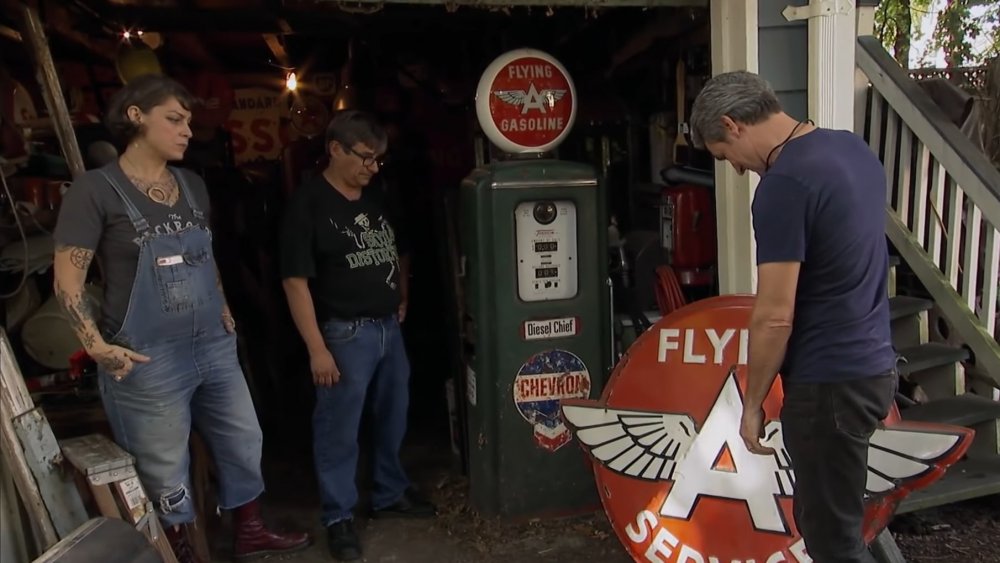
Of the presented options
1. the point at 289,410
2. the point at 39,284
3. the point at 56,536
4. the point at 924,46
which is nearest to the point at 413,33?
the point at 289,410

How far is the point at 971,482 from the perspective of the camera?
12.0 ft

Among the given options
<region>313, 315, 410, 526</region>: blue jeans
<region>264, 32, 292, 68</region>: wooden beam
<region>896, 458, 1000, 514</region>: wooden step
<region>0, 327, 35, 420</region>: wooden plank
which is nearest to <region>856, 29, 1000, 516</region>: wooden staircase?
<region>896, 458, 1000, 514</region>: wooden step

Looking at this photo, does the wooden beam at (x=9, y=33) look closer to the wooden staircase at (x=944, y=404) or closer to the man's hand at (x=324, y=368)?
the man's hand at (x=324, y=368)

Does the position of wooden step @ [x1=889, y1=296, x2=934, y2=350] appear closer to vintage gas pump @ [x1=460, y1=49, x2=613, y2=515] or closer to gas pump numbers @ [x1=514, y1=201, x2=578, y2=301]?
vintage gas pump @ [x1=460, y1=49, x2=613, y2=515]

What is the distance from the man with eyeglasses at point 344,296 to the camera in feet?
11.1

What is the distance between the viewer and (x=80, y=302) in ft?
8.92

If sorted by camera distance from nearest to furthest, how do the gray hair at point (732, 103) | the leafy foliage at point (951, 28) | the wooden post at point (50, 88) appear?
the gray hair at point (732, 103) < the wooden post at point (50, 88) < the leafy foliage at point (951, 28)

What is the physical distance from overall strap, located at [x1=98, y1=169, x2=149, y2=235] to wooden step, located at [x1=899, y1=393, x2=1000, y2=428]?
129 inches

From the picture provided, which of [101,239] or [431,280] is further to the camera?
[431,280]

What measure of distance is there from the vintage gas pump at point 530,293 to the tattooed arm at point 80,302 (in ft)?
4.99

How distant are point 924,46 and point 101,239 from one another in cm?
1001

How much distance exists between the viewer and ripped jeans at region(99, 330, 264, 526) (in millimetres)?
2873

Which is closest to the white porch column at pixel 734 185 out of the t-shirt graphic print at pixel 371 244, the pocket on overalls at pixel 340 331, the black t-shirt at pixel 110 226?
the t-shirt graphic print at pixel 371 244

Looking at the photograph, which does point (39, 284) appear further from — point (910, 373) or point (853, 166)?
point (910, 373)
